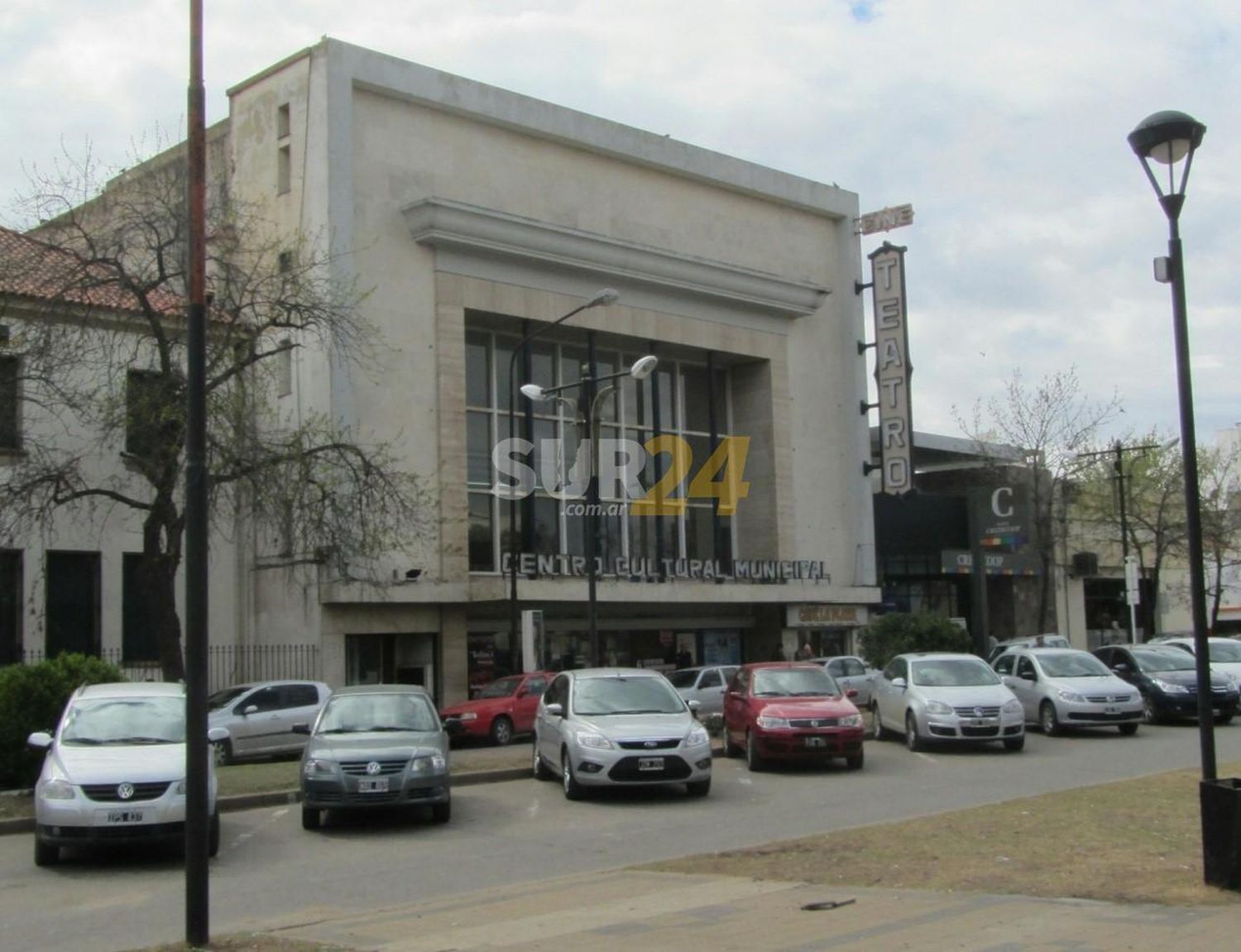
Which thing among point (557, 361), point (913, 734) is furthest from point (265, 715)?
point (557, 361)

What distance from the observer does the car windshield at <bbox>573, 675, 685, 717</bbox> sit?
1808cm

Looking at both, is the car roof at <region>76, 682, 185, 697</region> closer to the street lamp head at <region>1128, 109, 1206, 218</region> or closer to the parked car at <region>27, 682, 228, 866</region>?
the parked car at <region>27, 682, 228, 866</region>

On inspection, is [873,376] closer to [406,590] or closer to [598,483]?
[598,483]

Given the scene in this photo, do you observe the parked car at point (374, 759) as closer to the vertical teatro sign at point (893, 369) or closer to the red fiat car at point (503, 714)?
the red fiat car at point (503, 714)

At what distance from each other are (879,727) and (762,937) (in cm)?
1629

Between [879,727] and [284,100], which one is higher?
[284,100]

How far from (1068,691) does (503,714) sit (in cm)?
1054

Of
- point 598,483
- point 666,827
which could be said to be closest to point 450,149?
point 598,483

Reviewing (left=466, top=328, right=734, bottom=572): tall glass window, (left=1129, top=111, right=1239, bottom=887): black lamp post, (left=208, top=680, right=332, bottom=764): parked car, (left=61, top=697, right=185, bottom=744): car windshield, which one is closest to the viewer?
(left=1129, top=111, right=1239, bottom=887): black lamp post

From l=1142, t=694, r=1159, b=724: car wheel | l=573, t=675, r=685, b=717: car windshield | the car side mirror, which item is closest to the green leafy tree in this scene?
l=1142, t=694, r=1159, b=724: car wheel

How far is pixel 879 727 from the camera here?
24609 millimetres

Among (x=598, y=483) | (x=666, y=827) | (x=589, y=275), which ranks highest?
(x=589, y=275)

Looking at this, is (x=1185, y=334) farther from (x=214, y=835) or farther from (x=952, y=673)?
(x=952, y=673)

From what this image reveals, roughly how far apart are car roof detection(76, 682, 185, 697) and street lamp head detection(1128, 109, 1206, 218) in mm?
10785
